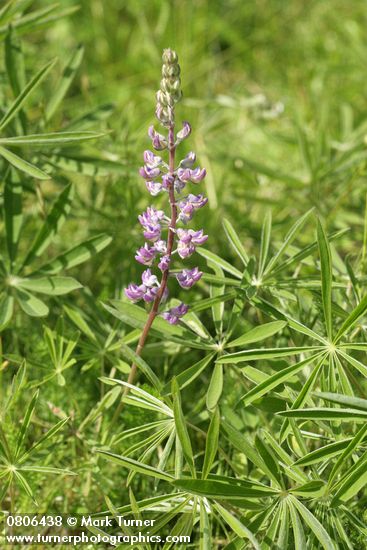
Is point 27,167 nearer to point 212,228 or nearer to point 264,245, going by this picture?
point 264,245

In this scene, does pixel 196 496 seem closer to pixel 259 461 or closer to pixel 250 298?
pixel 259 461


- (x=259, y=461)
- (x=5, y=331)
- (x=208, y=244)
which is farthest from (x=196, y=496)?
(x=208, y=244)

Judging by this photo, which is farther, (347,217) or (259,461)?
(347,217)

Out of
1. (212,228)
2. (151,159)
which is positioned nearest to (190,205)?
(151,159)

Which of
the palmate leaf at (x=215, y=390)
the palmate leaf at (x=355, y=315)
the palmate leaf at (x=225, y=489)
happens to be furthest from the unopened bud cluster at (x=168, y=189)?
the palmate leaf at (x=225, y=489)

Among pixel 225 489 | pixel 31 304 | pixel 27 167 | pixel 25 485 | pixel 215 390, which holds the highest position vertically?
pixel 27 167

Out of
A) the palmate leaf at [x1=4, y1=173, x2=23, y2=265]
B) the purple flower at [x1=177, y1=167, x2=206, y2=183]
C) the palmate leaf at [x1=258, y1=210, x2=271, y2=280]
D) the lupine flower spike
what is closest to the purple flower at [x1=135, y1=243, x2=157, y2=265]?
the lupine flower spike
